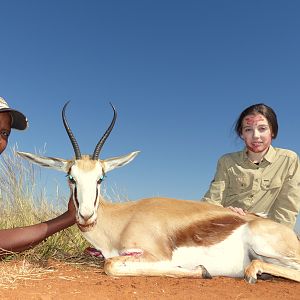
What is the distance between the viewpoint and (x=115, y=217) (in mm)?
6250

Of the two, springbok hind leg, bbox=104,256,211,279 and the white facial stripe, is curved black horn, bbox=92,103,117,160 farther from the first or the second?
Answer: springbok hind leg, bbox=104,256,211,279

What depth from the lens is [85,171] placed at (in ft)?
19.2

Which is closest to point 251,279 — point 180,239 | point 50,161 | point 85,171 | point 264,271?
point 264,271

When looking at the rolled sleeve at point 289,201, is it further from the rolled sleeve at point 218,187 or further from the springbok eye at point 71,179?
the springbok eye at point 71,179

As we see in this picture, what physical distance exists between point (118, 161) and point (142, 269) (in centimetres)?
162

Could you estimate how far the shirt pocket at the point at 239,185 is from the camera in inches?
293

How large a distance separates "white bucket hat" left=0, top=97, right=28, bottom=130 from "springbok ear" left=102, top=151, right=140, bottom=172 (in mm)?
1385

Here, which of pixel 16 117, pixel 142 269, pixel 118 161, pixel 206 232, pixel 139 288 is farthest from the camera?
pixel 16 117

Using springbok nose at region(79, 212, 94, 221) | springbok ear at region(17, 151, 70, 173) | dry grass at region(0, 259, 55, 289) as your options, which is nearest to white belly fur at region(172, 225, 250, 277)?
springbok nose at region(79, 212, 94, 221)

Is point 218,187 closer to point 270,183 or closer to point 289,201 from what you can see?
point 270,183

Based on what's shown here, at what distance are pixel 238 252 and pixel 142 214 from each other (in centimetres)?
131

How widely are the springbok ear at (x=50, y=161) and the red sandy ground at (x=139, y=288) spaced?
138 centimetres

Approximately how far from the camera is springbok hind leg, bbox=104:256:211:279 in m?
5.46

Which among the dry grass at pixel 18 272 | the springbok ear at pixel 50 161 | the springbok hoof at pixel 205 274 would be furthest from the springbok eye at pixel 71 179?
the springbok hoof at pixel 205 274
